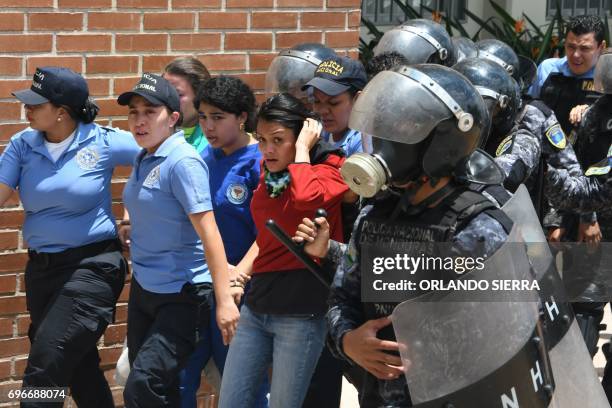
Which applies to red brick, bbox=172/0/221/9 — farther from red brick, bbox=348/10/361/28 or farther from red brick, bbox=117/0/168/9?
red brick, bbox=348/10/361/28

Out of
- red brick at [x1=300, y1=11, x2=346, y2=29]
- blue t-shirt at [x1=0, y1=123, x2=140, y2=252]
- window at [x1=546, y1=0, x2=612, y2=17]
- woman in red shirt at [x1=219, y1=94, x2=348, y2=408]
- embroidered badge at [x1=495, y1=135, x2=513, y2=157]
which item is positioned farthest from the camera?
window at [x1=546, y1=0, x2=612, y2=17]

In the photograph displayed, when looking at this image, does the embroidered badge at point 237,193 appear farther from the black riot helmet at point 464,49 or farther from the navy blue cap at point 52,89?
the black riot helmet at point 464,49

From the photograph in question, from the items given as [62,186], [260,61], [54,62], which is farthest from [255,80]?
[62,186]

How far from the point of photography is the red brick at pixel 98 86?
5293 mm

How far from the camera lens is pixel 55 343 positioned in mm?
4613

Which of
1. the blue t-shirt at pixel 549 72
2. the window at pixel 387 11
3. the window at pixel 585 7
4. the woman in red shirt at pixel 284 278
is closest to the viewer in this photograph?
the woman in red shirt at pixel 284 278

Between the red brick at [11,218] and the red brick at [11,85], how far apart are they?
55cm

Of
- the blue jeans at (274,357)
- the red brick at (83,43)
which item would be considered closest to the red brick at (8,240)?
the red brick at (83,43)

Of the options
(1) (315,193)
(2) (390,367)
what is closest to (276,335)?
(1) (315,193)

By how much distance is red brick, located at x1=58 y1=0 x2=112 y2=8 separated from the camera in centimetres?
518

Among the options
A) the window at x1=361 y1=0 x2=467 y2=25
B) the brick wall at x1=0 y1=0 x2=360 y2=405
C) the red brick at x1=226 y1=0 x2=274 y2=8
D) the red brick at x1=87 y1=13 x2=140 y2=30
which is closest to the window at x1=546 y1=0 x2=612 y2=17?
the window at x1=361 y1=0 x2=467 y2=25

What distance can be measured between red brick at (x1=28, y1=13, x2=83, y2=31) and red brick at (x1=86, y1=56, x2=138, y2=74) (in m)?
0.17

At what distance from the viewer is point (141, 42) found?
5387mm

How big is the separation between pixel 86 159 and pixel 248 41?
123cm
